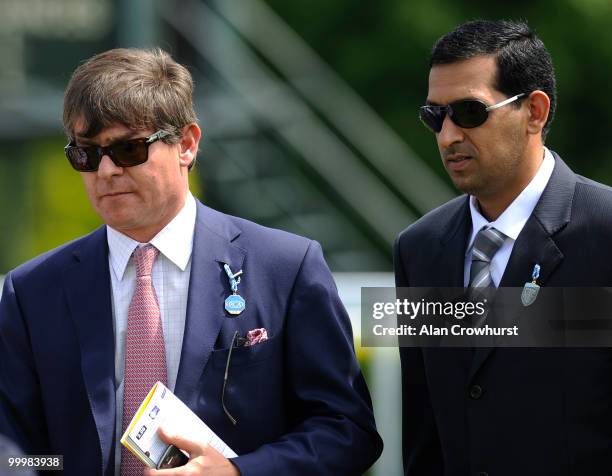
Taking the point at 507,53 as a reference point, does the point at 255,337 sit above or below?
below

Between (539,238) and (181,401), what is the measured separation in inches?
47.5

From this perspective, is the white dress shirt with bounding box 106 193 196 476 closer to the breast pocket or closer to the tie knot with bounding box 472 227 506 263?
the breast pocket

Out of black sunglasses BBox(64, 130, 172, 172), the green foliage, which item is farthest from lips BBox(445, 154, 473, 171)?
the green foliage

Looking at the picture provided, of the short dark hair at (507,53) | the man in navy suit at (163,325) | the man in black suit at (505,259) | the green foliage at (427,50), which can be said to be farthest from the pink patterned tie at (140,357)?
the green foliage at (427,50)

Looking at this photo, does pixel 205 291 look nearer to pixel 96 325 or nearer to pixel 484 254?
pixel 96 325

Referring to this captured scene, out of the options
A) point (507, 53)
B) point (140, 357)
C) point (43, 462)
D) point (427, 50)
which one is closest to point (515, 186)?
point (507, 53)

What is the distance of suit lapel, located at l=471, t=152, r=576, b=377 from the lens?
434 cm

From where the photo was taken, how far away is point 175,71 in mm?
4477

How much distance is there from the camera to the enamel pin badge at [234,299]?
4.38 meters

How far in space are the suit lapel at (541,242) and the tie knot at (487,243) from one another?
0.31ft

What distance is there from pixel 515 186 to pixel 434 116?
1.13 ft

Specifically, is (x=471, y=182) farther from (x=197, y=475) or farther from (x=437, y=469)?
(x=197, y=475)

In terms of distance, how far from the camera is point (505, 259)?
446cm

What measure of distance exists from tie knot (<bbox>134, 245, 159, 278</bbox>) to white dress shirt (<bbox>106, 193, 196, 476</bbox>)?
0.02 m
